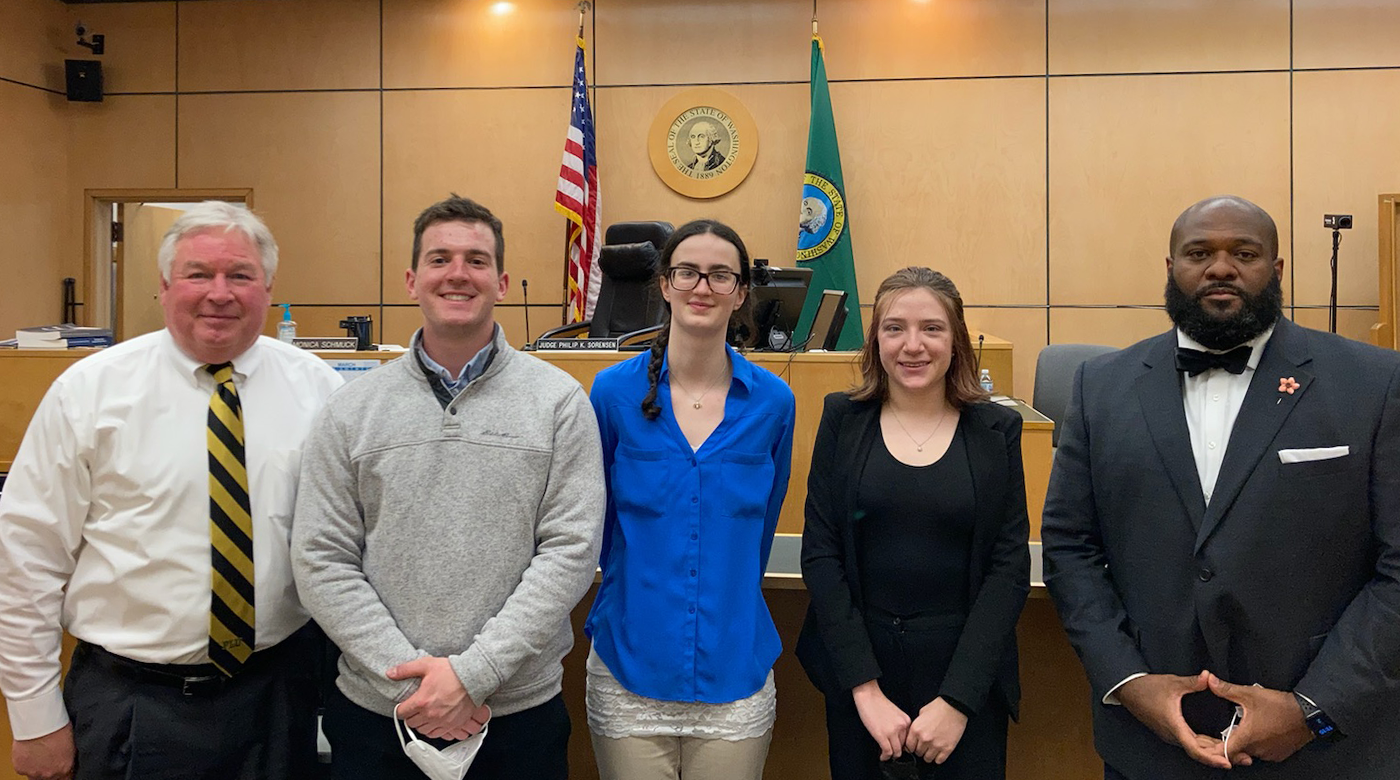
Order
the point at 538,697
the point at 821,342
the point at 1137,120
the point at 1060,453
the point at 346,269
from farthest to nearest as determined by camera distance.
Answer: the point at 346,269 < the point at 1137,120 < the point at 821,342 < the point at 1060,453 < the point at 538,697

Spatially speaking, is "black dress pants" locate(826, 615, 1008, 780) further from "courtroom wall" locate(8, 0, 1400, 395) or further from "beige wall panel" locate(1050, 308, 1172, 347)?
"beige wall panel" locate(1050, 308, 1172, 347)

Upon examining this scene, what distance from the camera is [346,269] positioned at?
6.71m

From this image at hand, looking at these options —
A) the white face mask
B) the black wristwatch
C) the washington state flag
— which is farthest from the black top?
the washington state flag

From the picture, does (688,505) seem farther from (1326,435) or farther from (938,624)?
(1326,435)

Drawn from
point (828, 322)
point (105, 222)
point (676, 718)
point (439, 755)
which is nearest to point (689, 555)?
point (676, 718)

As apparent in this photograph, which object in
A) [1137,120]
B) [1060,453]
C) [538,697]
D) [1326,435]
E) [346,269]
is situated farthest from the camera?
[346,269]

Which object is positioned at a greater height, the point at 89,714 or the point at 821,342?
the point at 821,342

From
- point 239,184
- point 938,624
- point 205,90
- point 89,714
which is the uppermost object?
point 205,90

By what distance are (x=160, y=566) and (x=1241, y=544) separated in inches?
71.9

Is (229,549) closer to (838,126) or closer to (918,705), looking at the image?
(918,705)

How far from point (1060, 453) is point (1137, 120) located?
519 cm

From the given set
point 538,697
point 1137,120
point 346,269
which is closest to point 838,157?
point 1137,120

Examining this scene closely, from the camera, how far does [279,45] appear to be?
671 cm

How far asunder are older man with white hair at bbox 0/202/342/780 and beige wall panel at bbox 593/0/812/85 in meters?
5.06
